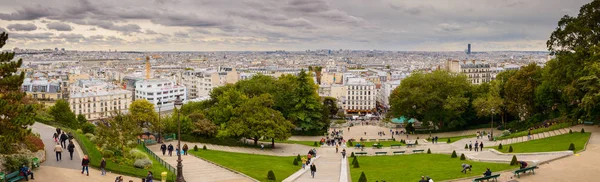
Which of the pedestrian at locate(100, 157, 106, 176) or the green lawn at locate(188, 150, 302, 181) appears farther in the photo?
the green lawn at locate(188, 150, 302, 181)

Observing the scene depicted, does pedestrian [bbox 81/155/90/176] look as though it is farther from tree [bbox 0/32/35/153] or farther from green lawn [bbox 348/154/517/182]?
green lawn [bbox 348/154/517/182]

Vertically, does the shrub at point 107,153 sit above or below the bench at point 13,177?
above

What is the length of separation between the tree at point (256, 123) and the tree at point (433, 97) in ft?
73.0

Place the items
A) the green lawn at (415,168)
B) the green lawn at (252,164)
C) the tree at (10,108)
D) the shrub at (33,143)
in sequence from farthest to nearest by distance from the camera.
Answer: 1. the green lawn at (252,164)
2. the green lawn at (415,168)
3. the shrub at (33,143)
4. the tree at (10,108)

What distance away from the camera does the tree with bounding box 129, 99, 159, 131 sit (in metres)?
51.3

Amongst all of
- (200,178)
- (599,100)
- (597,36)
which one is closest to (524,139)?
(599,100)

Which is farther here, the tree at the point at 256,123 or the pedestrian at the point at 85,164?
the tree at the point at 256,123

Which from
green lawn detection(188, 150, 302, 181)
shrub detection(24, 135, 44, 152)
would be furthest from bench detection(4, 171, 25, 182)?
green lawn detection(188, 150, 302, 181)

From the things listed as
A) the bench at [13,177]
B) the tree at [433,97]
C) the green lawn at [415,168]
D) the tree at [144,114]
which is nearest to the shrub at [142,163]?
the bench at [13,177]

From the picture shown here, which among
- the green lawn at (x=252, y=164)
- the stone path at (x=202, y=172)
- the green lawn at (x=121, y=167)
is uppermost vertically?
the green lawn at (x=121, y=167)

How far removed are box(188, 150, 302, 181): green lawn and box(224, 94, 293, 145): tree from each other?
247 inches

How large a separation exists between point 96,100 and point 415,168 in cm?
8641

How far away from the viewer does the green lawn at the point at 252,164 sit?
31.0 meters

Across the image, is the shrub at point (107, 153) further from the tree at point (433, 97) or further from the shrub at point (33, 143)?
the tree at point (433, 97)
